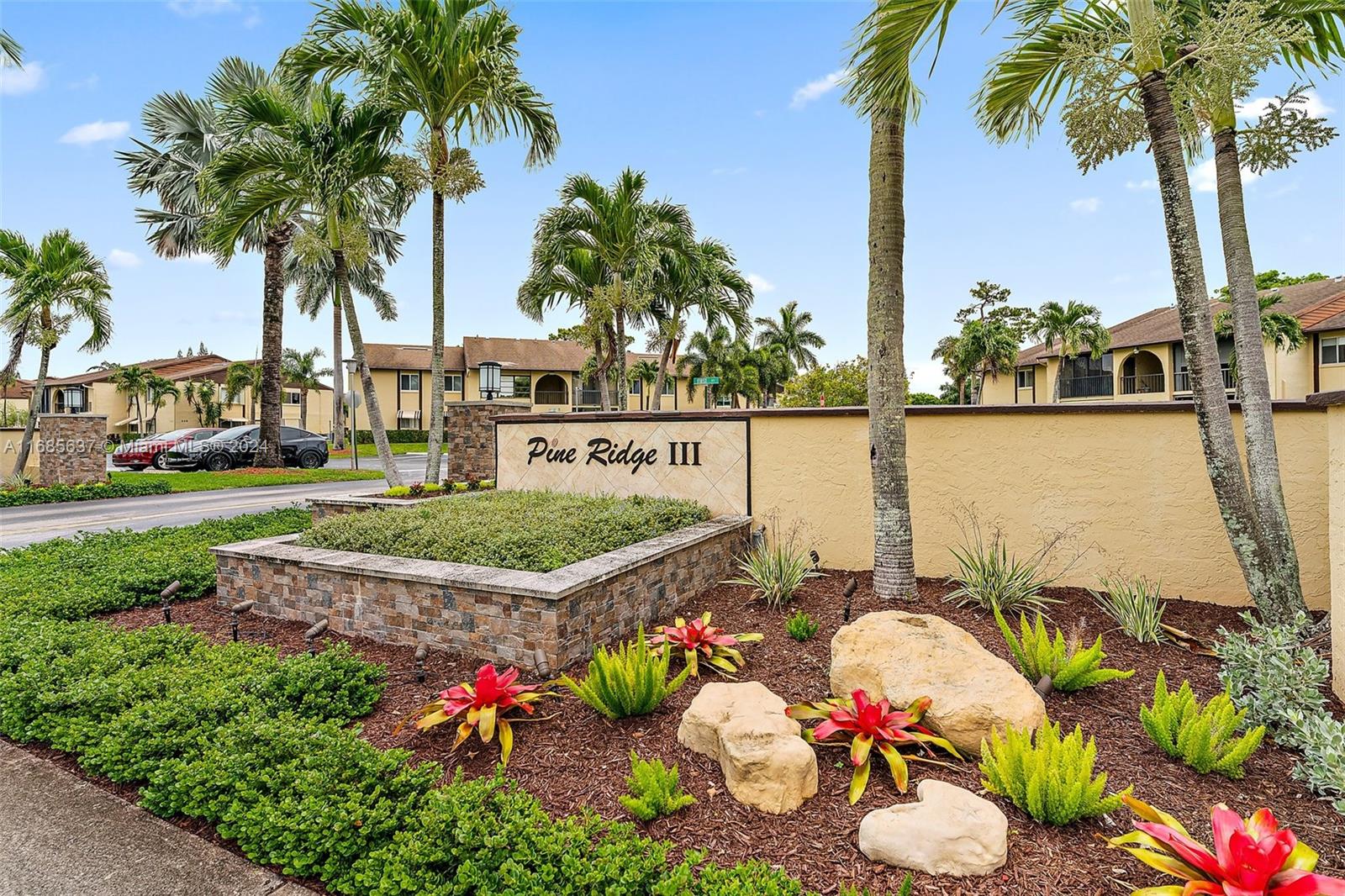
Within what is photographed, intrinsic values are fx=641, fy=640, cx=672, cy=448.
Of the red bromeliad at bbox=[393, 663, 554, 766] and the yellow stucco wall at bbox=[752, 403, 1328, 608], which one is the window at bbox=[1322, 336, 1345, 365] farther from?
the red bromeliad at bbox=[393, 663, 554, 766]

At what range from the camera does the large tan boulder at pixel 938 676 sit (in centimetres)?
306

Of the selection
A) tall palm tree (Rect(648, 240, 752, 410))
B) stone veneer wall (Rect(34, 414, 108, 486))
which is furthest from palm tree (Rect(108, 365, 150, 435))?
tall palm tree (Rect(648, 240, 752, 410))

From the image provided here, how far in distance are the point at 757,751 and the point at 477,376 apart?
39345mm

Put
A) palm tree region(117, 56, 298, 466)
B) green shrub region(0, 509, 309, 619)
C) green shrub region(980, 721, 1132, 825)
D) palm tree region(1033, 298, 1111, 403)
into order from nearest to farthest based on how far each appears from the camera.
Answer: green shrub region(980, 721, 1132, 825), green shrub region(0, 509, 309, 619), palm tree region(117, 56, 298, 466), palm tree region(1033, 298, 1111, 403)

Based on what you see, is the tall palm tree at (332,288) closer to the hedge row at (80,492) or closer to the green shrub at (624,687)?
the hedge row at (80,492)

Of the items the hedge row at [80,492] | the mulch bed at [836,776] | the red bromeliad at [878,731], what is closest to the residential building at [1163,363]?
the mulch bed at [836,776]

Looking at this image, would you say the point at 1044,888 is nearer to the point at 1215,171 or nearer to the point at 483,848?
the point at 483,848

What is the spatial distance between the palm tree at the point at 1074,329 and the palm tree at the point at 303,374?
144 feet

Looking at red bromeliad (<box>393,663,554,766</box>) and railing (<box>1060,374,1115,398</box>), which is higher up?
railing (<box>1060,374,1115,398</box>)

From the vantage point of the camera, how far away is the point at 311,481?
19.2 meters

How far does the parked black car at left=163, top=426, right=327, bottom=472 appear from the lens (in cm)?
2141

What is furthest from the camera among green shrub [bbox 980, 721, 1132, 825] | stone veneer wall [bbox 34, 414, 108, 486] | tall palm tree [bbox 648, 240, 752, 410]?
tall palm tree [bbox 648, 240, 752, 410]

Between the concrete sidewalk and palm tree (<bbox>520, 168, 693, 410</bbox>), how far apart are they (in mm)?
11431

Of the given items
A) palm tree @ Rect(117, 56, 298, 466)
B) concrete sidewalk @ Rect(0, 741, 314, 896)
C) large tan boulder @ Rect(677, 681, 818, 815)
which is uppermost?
palm tree @ Rect(117, 56, 298, 466)
